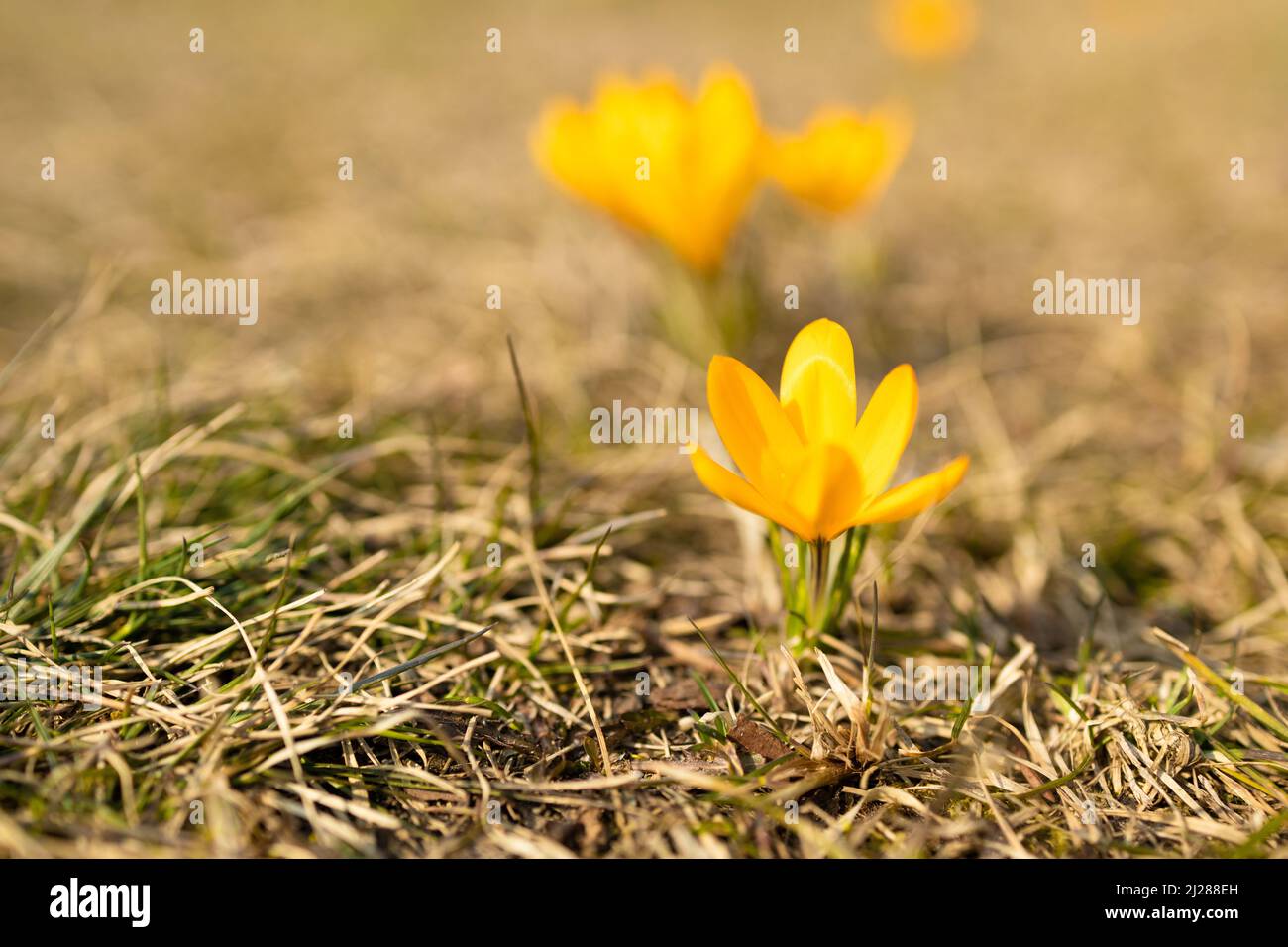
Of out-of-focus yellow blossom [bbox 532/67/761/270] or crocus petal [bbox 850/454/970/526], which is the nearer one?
crocus petal [bbox 850/454/970/526]

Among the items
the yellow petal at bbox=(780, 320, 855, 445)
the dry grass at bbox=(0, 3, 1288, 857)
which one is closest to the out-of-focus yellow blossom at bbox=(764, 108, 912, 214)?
the dry grass at bbox=(0, 3, 1288, 857)

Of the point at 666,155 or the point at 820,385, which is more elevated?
the point at 666,155

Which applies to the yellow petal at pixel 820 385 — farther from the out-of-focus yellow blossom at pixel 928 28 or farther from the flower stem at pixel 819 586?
the out-of-focus yellow blossom at pixel 928 28

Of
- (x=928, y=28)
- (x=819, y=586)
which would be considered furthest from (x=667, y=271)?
(x=928, y=28)

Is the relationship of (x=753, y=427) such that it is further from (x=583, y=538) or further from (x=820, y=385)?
(x=583, y=538)

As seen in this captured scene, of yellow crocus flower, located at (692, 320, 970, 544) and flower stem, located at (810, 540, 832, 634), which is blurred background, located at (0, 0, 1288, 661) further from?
yellow crocus flower, located at (692, 320, 970, 544)
